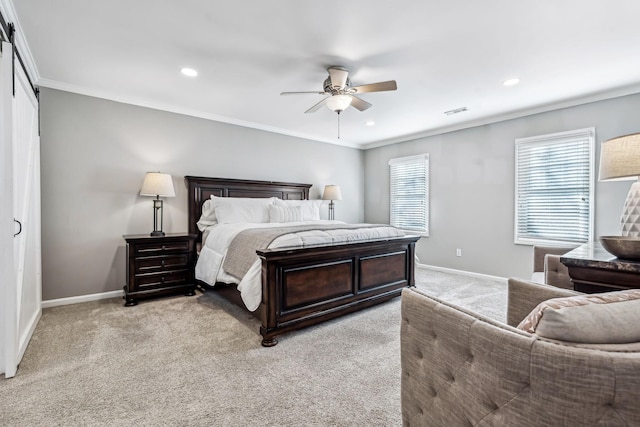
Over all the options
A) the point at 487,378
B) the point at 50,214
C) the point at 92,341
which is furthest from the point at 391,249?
the point at 50,214

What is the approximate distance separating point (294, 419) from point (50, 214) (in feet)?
11.8

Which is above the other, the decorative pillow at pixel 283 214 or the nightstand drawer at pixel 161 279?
the decorative pillow at pixel 283 214

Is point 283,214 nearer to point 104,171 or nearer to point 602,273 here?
point 104,171

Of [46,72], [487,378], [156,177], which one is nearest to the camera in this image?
[487,378]

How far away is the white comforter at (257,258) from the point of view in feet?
8.53

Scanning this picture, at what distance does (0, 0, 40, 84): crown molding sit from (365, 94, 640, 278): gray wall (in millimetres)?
5366

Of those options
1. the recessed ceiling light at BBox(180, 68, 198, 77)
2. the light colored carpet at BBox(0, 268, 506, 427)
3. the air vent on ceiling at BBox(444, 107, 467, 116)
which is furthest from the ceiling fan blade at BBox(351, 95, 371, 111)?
the light colored carpet at BBox(0, 268, 506, 427)

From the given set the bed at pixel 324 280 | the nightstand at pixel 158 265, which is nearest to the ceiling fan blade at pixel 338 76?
the bed at pixel 324 280

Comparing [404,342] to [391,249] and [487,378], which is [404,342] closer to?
[487,378]

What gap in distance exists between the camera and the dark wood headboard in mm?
4340

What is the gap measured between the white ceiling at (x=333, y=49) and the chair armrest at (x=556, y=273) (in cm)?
181

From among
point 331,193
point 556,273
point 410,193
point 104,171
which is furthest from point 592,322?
point 410,193

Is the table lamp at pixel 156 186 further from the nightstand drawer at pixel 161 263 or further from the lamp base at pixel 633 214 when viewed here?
the lamp base at pixel 633 214

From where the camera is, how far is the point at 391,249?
3.51 metres
